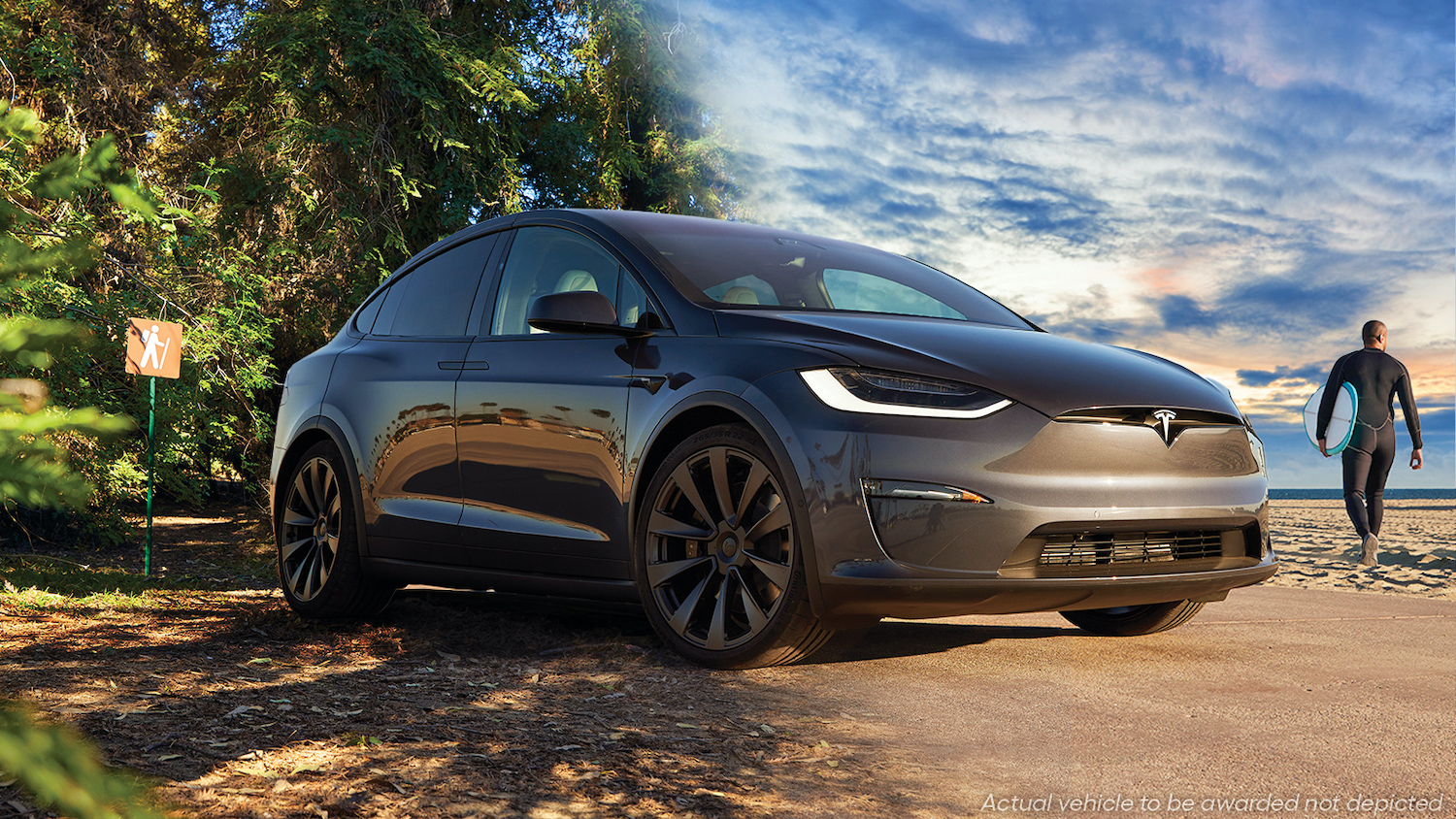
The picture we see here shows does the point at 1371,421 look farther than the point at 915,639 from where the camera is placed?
Yes

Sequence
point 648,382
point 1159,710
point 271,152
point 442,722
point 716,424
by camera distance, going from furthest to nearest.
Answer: point 271,152, point 648,382, point 716,424, point 1159,710, point 442,722

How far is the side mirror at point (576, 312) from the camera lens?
15.0ft

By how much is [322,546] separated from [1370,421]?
28.6ft

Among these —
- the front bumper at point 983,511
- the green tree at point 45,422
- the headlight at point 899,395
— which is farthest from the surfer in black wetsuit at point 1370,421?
the green tree at point 45,422

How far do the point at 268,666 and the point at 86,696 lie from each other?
861 millimetres

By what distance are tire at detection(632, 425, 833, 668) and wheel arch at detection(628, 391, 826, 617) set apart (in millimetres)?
41

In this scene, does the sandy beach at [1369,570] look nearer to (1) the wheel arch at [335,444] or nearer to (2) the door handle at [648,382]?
(2) the door handle at [648,382]

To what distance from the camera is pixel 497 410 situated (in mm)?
5078

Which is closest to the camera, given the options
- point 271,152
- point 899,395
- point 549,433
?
point 899,395

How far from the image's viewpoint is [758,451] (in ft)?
13.5

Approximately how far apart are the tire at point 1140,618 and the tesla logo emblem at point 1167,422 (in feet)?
3.91

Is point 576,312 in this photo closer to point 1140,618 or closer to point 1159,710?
point 1159,710

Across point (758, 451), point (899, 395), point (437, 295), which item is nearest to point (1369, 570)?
point (899, 395)

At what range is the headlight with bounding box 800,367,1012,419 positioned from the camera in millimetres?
3914
